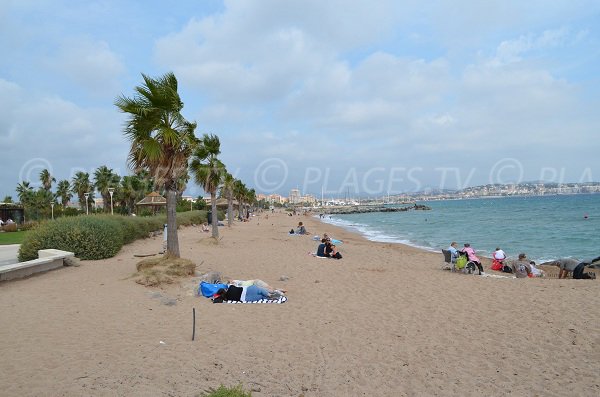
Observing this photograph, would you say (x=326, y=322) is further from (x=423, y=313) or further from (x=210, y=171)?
(x=210, y=171)

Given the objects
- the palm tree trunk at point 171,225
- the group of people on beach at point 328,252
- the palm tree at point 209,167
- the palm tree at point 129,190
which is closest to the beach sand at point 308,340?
the palm tree trunk at point 171,225

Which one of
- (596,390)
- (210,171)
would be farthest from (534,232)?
(596,390)

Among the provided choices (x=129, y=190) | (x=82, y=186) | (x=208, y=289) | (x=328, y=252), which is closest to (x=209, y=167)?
(x=328, y=252)

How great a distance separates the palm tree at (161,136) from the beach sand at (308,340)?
2640mm

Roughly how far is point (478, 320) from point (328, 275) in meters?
5.31

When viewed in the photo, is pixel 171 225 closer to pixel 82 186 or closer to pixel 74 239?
pixel 74 239

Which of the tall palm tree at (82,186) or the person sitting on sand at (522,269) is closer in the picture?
the person sitting on sand at (522,269)

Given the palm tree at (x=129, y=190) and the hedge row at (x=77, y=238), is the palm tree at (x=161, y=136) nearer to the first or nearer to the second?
the hedge row at (x=77, y=238)

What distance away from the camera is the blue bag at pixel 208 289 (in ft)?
28.5

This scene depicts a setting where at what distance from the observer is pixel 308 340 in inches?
239

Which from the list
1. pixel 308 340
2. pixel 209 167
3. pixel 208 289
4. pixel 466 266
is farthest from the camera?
pixel 209 167

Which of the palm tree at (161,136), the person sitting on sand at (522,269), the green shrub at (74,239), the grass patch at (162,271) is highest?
the palm tree at (161,136)

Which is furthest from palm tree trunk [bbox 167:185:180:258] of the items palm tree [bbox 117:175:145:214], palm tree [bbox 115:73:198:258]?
palm tree [bbox 117:175:145:214]

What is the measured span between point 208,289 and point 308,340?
11.0ft
